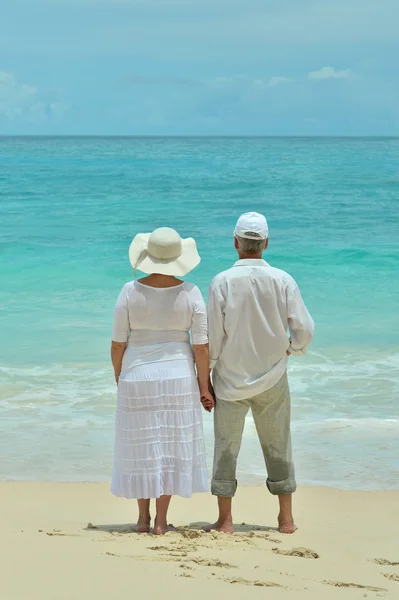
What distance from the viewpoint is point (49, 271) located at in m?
15.7

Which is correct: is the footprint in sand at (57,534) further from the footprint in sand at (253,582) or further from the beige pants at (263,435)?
the footprint in sand at (253,582)

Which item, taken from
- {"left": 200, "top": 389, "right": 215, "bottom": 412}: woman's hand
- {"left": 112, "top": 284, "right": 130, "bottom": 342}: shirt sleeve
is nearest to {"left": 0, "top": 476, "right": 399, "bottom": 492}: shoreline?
{"left": 200, "top": 389, "right": 215, "bottom": 412}: woman's hand

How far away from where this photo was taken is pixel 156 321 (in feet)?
13.0

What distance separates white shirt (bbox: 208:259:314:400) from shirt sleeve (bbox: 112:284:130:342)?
0.37 meters

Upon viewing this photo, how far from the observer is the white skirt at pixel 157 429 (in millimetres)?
3971

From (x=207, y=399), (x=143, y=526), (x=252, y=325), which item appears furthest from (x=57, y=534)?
(x=252, y=325)

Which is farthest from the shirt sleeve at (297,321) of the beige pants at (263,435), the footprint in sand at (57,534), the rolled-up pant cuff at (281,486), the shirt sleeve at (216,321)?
the footprint in sand at (57,534)

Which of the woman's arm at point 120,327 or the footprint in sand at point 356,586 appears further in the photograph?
the woman's arm at point 120,327

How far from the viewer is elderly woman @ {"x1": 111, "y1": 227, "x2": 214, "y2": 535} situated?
13.0ft

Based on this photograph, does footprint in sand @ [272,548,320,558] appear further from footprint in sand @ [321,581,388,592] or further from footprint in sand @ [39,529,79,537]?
footprint in sand @ [39,529,79,537]

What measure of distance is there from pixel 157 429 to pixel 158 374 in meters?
0.24

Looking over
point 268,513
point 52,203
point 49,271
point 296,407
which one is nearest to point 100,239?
point 49,271

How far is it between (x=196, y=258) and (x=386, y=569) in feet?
4.92

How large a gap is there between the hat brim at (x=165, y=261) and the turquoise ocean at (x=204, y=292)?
75.3 inches
